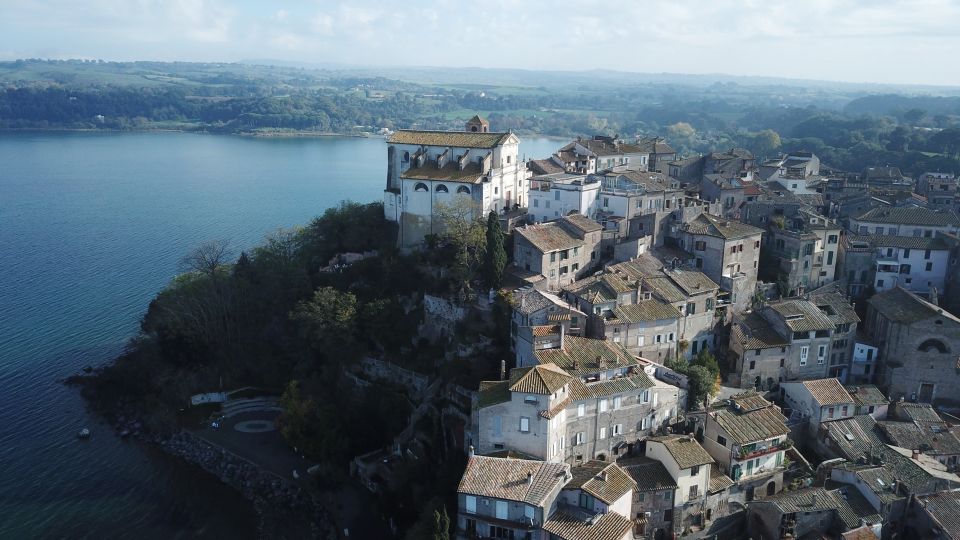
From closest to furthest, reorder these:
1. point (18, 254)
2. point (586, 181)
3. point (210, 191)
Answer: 1. point (586, 181)
2. point (18, 254)
3. point (210, 191)

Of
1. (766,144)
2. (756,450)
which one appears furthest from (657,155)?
(766,144)

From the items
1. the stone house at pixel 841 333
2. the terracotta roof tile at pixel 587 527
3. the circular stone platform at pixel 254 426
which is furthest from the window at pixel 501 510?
the stone house at pixel 841 333

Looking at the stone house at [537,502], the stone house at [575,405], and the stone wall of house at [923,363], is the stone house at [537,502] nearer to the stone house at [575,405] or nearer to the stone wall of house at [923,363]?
the stone house at [575,405]

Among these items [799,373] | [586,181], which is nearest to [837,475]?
[799,373]

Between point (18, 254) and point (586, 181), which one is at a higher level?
point (586, 181)

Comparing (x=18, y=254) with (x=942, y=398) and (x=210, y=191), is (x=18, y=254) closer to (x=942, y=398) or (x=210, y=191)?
(x=210, y=191)

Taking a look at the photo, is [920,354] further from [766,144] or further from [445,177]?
[766,144]

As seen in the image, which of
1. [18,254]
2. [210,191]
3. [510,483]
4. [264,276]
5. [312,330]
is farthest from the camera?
[210,191]

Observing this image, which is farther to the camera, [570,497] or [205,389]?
[205,389]

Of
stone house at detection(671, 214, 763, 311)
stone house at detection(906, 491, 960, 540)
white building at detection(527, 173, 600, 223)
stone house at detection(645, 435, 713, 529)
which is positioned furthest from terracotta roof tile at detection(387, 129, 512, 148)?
stone house at detection(906, 491, 960, 540)
